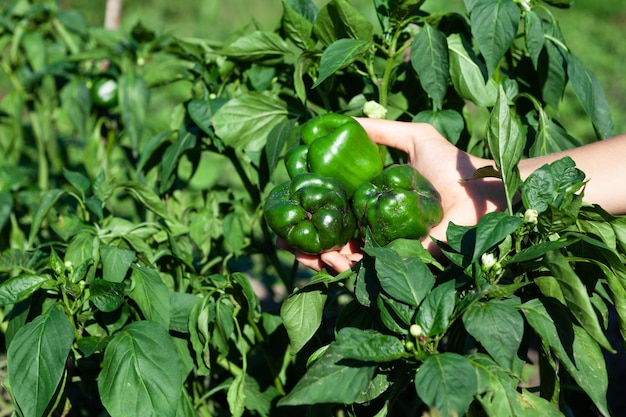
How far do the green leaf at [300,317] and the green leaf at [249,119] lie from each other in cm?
50

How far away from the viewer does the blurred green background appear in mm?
5312

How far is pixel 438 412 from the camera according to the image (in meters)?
0.86

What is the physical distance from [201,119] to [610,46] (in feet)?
16.2

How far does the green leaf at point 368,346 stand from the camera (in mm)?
967

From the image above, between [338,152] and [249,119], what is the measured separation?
0.76 feet

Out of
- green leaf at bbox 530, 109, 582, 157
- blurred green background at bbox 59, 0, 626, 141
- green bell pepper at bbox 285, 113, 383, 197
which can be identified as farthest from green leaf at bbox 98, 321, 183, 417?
blurred green background at bbox 59, 0, 626, 141

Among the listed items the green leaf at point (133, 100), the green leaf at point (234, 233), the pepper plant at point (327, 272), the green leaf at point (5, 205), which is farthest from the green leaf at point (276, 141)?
the green leaf at point (5, 205)

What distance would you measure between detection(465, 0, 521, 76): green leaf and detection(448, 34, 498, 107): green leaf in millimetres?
120

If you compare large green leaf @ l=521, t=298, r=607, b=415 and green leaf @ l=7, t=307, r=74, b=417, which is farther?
green leaf @ l=7, t=307, r=74, b=417

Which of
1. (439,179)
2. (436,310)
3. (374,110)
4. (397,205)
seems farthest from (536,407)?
(374,110)

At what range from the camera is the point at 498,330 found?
95 centimetres

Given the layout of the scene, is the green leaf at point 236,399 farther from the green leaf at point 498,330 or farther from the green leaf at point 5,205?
the green leaf at point 5,205

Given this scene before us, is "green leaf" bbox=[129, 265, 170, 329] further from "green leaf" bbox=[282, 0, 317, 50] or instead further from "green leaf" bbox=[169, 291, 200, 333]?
"green leaf" bbox=[282, 0, 317, 50]

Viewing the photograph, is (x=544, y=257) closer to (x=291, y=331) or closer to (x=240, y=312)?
(x=291, y=331)
